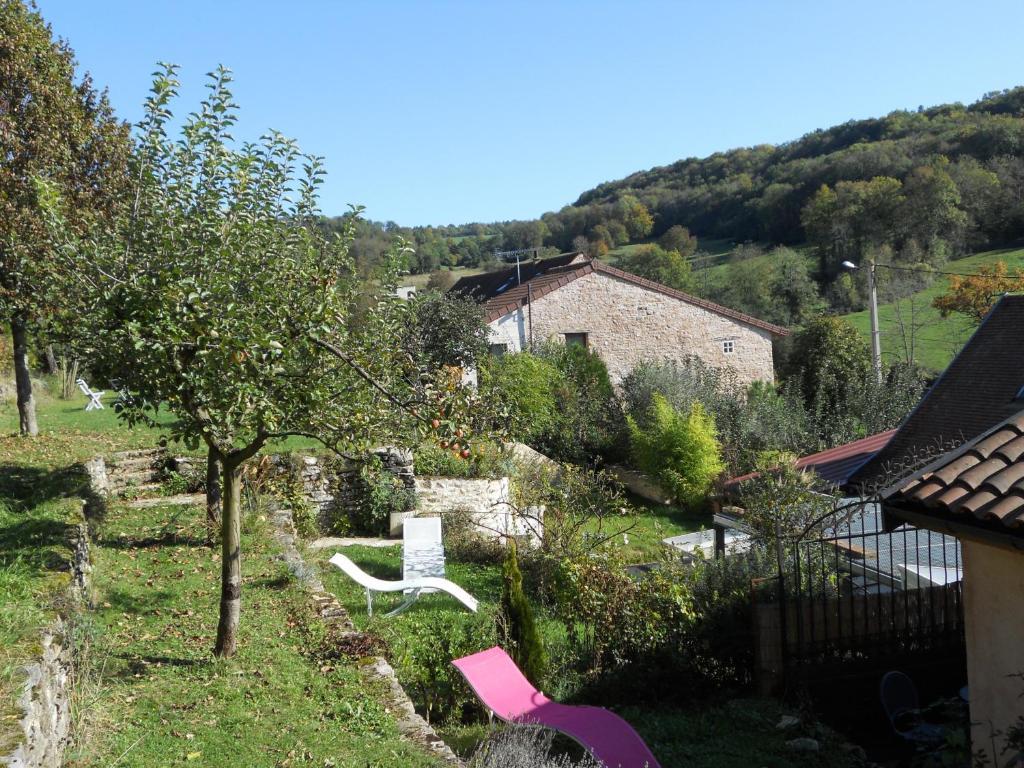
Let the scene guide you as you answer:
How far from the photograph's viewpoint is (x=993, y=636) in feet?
17.4

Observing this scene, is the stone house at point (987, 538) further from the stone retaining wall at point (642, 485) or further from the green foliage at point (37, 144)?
the stone retaining wall at point (642, 485)

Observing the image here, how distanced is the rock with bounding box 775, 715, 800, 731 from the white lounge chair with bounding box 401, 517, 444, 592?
4842mm

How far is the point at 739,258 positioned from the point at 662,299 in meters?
29.0

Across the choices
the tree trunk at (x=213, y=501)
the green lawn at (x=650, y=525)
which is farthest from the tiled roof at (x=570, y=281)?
the tree trunk at (x=213, y=501)

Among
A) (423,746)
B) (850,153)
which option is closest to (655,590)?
(423,746)

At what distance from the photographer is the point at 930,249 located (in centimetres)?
4444

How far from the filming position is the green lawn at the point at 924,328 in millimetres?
29463

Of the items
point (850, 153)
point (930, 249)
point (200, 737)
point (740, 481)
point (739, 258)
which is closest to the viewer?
point (200, 737)

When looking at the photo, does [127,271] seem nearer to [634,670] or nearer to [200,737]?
[200,737]

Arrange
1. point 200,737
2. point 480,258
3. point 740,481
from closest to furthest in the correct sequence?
point 200,737 → point 740,481 → point 480,258

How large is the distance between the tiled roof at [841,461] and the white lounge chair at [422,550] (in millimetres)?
4455

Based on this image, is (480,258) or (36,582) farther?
(480,258)

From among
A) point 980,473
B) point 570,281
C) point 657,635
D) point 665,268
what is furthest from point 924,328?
point 980,473

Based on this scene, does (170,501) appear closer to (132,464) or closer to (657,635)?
(132,464)
